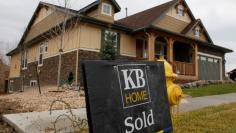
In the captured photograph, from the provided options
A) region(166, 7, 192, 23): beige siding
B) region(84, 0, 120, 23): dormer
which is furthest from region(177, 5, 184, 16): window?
region(84, 0, 120, 23): dormer

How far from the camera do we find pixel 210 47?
82.8 ft

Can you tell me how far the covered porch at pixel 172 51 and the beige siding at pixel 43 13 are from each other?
816 cm

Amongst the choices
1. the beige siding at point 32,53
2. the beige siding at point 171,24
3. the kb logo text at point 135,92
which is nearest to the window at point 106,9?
the beige siding at point 171,24

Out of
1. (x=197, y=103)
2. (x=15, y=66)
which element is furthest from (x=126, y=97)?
(x=15, y=66)

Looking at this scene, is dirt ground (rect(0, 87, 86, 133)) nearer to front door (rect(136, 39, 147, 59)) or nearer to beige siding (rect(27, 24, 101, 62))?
beige siding (rect(27, 24, 101, 62))

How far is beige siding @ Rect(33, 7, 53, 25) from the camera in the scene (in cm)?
2307

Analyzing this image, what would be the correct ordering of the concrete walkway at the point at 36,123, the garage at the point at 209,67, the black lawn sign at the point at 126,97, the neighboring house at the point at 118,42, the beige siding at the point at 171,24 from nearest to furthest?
the black lawn sign at the point at 126,97 → the concrete walkway at the point at 36,123 → the neighboring house at the point at 118,42 → the beige siding at the point at 171,24 → the garage at the point at 209,67

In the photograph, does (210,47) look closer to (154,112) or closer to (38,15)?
(38,15)

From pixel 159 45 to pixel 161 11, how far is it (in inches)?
106

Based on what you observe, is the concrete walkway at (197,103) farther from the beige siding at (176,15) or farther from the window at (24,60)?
the window at (24,60)

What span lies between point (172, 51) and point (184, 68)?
156 centimetres

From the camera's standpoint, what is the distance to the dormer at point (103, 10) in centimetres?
1817

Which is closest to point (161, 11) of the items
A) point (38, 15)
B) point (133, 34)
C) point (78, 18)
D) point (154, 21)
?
point (154, 21)

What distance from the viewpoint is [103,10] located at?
18.5m
